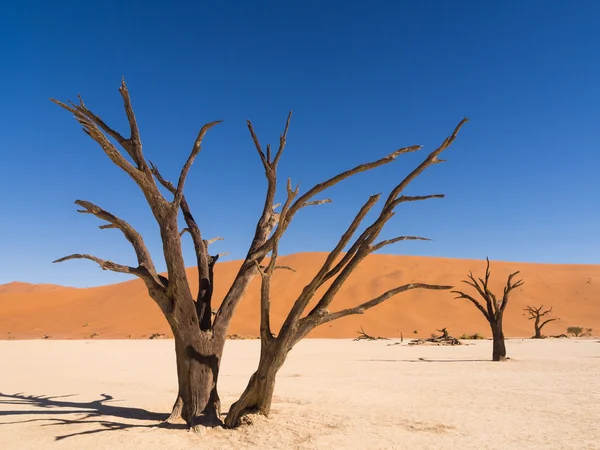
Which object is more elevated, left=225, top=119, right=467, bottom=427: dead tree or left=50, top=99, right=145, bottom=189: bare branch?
left=50, top=99, right=145, bottom=189: bare branch

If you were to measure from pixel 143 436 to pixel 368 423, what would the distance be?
283 cm

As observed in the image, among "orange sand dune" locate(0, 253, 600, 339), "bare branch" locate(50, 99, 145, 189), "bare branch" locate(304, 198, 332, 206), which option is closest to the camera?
"bare branch" locate(50, 99, 145, 189)

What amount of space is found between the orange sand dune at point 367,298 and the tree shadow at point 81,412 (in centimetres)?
2500

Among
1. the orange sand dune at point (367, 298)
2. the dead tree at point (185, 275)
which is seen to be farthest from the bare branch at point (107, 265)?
the orange sand dune at point (367, 298)

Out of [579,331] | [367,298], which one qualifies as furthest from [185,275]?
[367,298]

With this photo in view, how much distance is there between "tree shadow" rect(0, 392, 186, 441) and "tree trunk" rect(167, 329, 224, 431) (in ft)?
0.79

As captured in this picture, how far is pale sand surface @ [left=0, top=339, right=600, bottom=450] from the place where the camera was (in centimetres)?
521

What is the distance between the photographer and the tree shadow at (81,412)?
5.84 metres

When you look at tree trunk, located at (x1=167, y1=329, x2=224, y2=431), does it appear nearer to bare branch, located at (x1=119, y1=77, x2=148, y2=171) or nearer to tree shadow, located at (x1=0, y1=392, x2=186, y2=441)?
tree shadow, located at (x1=0, y1=392, x2=186, y2=441)

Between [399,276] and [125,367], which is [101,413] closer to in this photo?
[125,367]

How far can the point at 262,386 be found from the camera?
5824 millimetres

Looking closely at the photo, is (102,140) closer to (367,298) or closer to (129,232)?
(129,232)

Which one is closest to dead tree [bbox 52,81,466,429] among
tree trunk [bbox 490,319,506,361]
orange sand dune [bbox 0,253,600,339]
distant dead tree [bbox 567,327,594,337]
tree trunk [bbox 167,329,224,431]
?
tree trunk [bbox 167,329,224,431]

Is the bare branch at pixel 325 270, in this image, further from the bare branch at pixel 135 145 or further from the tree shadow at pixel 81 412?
the bare branch at pixel 135 145
